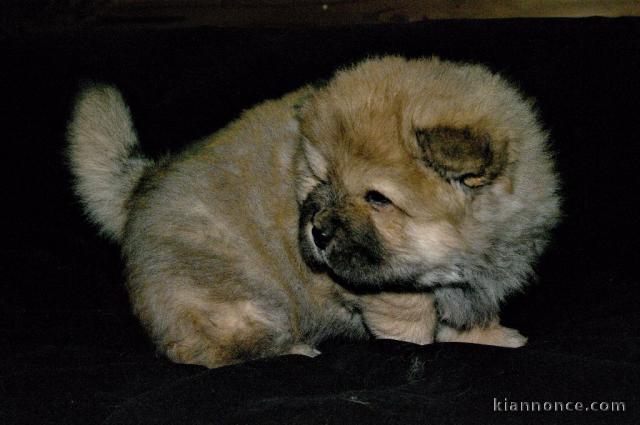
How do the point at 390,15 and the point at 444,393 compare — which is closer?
the point at 444,393

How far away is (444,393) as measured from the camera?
1.75 metres

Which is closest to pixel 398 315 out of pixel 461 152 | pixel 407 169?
pixel 407 169

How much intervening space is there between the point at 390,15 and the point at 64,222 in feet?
6.64

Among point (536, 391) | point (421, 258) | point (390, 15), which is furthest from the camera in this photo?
point (390, 15)

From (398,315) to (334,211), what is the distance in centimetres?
43

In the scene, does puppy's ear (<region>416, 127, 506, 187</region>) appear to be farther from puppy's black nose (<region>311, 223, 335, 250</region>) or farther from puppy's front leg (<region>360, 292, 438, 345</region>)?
puppy's front leg (<region>360, 292, 438, 345</region>)

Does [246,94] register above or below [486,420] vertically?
above

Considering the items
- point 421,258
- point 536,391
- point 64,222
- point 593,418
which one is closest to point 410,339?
point 421,258

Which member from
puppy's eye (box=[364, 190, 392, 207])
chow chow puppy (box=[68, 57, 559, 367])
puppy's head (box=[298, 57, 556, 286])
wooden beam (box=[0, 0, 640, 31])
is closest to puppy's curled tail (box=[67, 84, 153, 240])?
chow chow puppy (box=[68, 57, 559, 367])

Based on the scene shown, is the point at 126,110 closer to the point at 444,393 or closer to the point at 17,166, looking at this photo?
the point at 17,166

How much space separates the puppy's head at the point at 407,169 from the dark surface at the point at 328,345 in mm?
310

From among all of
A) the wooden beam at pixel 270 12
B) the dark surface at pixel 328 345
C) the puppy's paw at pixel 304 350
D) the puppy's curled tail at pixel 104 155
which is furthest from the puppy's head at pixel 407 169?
the wooden beam at pixel 270 12

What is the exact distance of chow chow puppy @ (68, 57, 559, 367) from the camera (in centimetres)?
192

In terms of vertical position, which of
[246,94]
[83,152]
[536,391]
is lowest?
[536,391]
